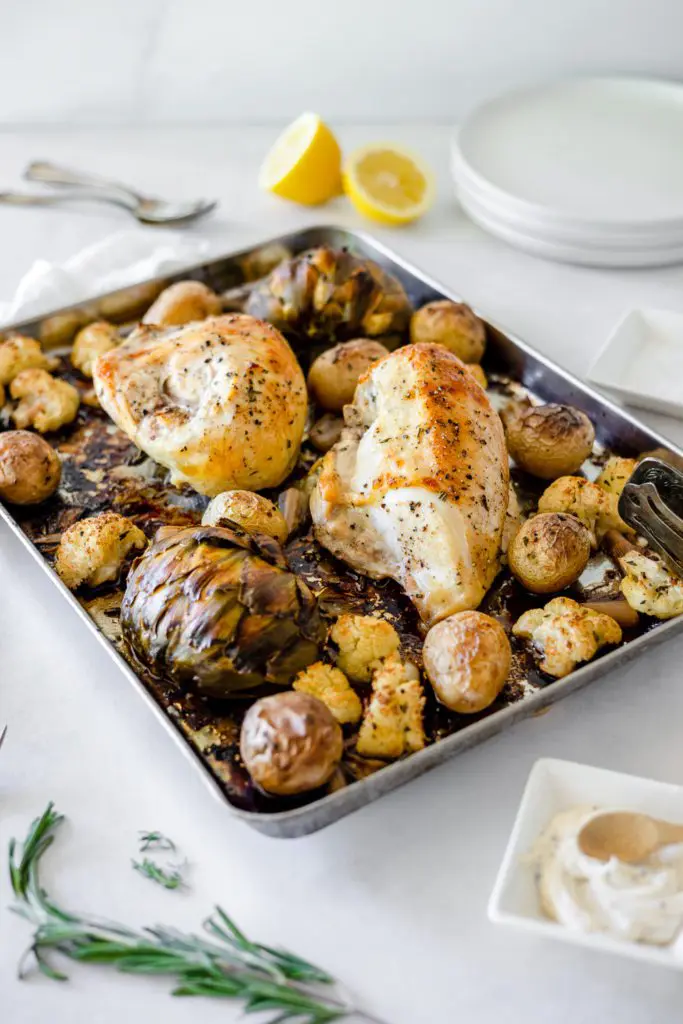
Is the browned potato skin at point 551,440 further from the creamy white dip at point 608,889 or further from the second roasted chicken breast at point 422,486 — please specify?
the creamy white dip at point 608,889

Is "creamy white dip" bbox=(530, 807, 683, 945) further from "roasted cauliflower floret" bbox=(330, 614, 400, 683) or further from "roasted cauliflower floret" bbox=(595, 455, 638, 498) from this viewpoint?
"roasted cauliflower floret" bbox=(595, 455, 638, 498)

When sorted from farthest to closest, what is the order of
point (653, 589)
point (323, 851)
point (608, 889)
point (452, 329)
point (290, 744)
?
point (452, 329) < point (653, 589) < point (323, 851) < point (290, 744) < point (608, 889)

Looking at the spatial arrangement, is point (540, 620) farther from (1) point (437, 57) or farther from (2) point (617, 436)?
(1) point (437, 57)

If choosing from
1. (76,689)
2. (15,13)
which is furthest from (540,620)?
(15,13)

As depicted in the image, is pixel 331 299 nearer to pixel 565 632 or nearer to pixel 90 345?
pixel 90 345

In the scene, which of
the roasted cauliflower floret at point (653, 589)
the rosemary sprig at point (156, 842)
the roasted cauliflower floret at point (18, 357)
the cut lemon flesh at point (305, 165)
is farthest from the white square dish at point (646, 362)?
the rosemary sprig at point (156, 842)

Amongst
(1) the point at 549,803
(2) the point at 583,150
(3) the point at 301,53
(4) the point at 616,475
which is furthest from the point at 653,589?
(3) the point at 301,53

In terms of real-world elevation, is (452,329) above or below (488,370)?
above
